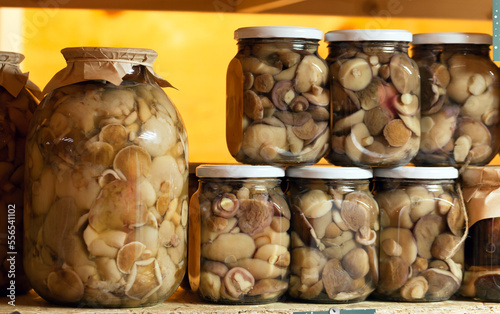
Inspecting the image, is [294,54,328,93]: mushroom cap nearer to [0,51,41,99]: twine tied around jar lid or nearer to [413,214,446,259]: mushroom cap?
[413,214,446,259]: mushroom cap

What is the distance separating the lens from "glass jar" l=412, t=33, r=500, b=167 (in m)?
1.01

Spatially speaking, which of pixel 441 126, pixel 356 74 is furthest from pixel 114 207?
pixel 441 126

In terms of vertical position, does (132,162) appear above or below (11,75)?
below

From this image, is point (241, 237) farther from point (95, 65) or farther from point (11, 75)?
point (11, 75)

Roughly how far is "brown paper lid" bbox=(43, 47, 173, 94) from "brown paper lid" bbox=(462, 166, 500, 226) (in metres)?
0.53

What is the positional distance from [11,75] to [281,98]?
397 mm

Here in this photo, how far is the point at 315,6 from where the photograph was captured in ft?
4.00

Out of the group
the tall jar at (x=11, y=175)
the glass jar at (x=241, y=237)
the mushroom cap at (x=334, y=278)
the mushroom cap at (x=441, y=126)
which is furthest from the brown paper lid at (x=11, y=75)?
the mushroom cap at (x=441, y=126)

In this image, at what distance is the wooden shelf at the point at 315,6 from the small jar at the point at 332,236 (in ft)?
1.28

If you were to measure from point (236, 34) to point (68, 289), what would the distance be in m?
0.43

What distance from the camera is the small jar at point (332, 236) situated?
36.5 inches

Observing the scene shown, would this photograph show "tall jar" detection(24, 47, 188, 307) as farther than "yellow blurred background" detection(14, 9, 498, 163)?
No

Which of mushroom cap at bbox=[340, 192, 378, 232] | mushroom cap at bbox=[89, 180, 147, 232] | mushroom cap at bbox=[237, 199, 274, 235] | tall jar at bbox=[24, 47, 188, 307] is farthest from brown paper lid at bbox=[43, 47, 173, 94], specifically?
mushroom cap at bbox=[340, 192, 378, 232]

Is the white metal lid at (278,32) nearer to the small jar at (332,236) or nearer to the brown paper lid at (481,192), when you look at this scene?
the small jar at (332,236)
